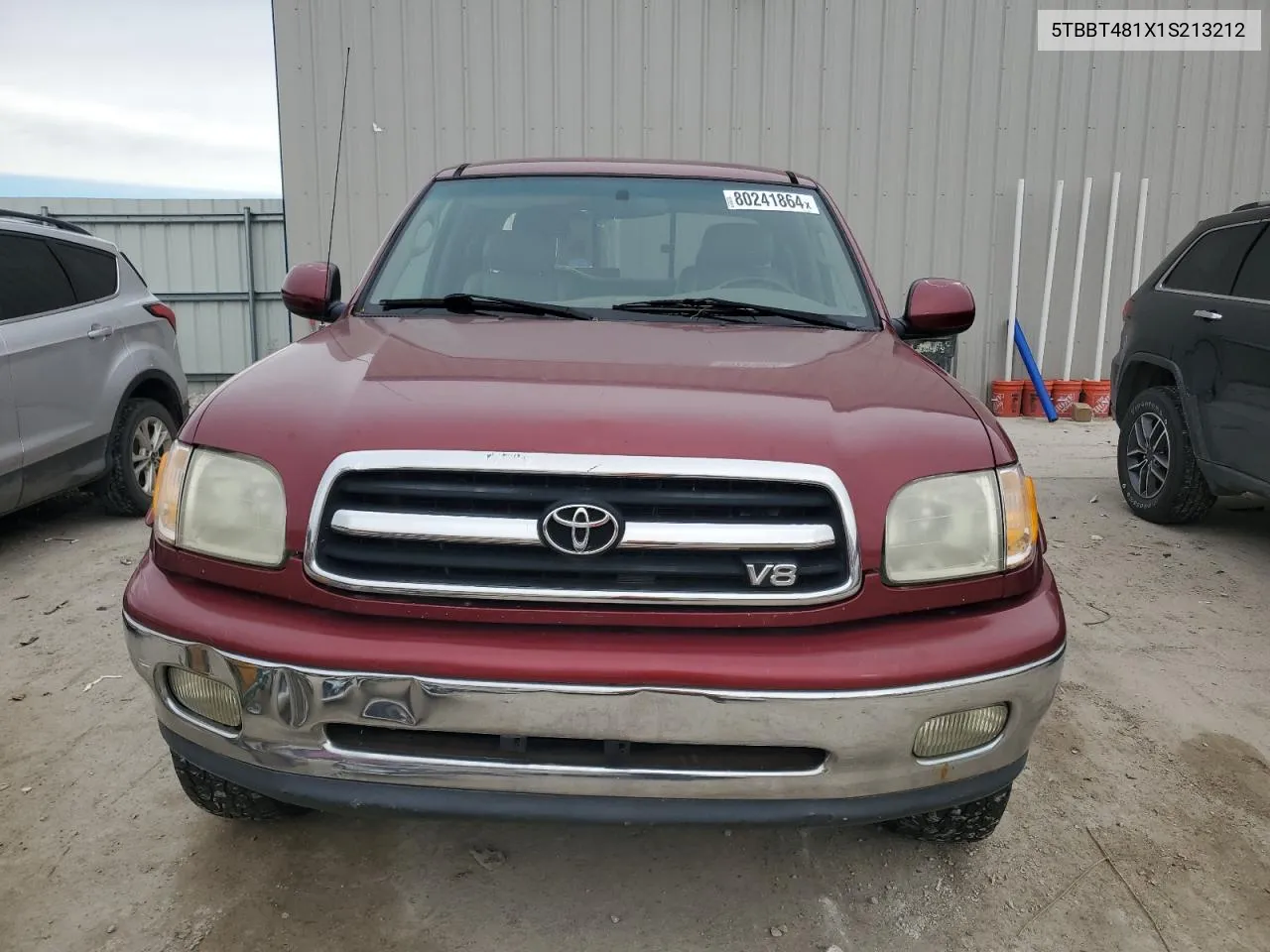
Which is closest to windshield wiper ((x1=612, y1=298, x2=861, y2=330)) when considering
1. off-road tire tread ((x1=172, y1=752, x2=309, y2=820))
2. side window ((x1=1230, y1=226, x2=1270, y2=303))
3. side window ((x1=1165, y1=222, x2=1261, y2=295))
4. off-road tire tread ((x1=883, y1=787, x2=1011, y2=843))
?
off-road tire tread ((x1=883, y1=787, x2=1011, y2=843))

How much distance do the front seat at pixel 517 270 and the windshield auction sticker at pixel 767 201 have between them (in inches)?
24.6

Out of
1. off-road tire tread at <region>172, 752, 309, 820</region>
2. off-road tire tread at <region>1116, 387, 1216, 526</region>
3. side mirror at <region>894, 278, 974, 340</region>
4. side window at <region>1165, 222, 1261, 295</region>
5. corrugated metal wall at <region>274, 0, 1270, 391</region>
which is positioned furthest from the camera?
corrugated metal wall at <region>274, 0, 1270, 391</region>

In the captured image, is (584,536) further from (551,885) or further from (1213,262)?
(1213,262)

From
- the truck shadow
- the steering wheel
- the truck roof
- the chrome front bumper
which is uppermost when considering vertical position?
the truck roof

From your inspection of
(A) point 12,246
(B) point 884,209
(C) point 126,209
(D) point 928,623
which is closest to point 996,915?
(D) point 928,623

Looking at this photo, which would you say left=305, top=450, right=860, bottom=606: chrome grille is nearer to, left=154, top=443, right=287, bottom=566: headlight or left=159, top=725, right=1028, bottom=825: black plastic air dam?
left=154, top=443, right=287, bottom=566: headlight

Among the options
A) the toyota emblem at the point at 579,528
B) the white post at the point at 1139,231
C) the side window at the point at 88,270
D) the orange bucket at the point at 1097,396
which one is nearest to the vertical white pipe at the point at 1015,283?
the orange bucket at the point at 1097,396

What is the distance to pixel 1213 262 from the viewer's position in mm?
4855

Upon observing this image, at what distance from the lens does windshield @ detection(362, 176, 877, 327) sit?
8.73ft

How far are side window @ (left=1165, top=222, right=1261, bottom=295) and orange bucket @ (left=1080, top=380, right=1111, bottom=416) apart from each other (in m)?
3.98

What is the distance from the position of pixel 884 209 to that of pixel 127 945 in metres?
8.44

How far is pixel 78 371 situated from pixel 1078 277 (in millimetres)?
8395

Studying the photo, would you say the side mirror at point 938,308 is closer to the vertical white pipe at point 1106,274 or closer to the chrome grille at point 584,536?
the chrome grille at point 584,536

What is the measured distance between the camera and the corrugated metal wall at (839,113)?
8367 mm
